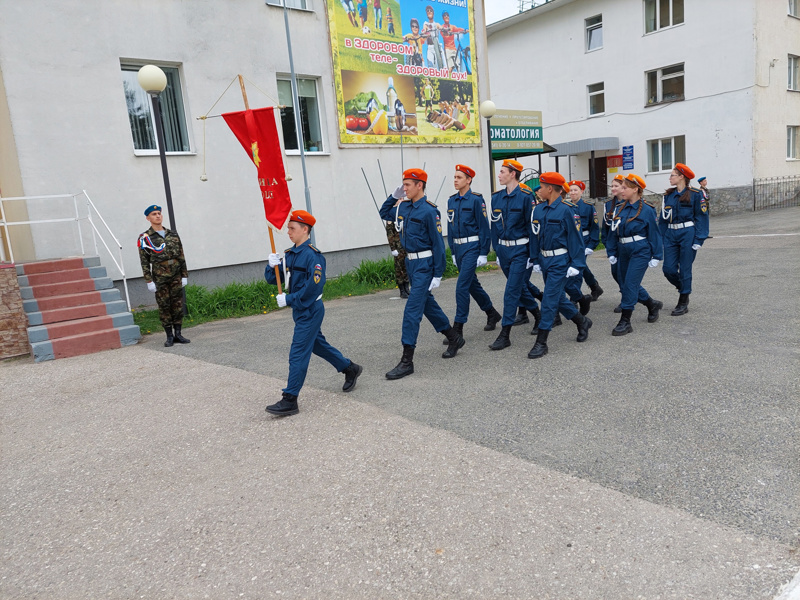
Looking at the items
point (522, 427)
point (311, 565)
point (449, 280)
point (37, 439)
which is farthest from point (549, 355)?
point (449, 280)

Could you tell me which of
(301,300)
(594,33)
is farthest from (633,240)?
(594,33)

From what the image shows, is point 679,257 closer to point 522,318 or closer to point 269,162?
point 522,318

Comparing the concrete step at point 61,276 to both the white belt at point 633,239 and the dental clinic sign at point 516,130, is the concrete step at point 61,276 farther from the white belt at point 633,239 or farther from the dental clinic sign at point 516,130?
the dental clinic sign at point 516,130

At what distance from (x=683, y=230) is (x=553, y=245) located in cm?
257

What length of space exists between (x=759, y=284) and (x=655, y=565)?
7.85 metres

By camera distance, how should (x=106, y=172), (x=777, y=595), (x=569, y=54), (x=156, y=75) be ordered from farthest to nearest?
(x=569, y=54) → (x=106, y=172) → (x=156, y=75) → (x=777, y=595)

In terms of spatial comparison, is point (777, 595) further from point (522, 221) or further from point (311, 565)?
point (522, 221)

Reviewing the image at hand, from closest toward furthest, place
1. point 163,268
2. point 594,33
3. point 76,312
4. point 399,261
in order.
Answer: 1. point 163,268
2. point 76,312
3. point 399,261
4. point 594,33

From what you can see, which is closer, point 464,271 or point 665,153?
point 464,271

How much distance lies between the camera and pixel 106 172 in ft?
34.4

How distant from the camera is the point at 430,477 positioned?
3.67 meters

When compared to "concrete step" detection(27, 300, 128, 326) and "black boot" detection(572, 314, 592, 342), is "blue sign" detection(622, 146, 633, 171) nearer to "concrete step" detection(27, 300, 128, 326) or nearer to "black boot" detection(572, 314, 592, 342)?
"black boot" detection(572, 314, 592, 342)

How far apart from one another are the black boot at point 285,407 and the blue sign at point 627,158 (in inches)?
946

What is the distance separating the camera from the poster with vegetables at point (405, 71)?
13641 millimetres
